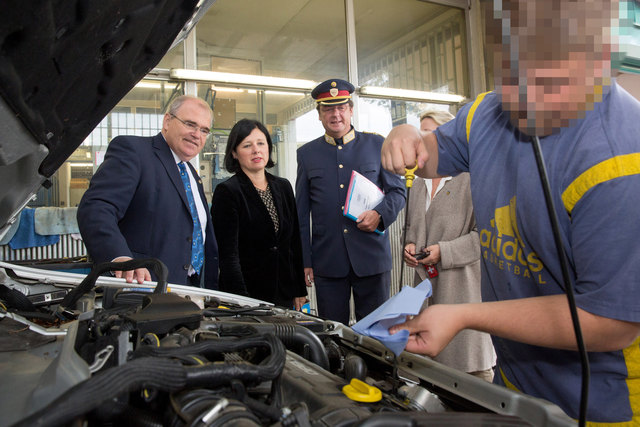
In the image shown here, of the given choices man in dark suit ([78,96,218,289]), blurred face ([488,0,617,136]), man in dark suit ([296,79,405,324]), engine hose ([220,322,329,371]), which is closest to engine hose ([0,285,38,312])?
man in dark suit ([78,96,218,289])

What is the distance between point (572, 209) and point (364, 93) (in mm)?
4488

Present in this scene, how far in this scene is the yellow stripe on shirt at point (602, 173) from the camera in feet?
2.24

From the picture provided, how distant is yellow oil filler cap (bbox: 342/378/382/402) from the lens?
722 millimetres

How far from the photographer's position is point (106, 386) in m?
0.48

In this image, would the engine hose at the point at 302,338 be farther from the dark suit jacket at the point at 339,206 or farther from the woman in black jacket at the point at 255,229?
the dark suit jacket at the point at 339,206

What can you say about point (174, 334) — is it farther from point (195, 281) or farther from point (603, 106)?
point (195, 281)

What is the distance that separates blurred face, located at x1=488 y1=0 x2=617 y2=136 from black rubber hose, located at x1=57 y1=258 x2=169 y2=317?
92 centimetres

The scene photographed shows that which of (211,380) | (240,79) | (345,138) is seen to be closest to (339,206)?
(345,138)

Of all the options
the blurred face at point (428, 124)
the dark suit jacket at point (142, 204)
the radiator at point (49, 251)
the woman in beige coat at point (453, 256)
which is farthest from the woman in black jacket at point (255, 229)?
the radiator at point (49, 251)

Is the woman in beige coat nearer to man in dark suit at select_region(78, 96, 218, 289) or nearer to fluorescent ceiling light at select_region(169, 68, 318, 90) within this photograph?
man in dark suit at select_region(78, 96, 218, 289)

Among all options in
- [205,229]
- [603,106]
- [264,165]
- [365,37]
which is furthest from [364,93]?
[603,106]

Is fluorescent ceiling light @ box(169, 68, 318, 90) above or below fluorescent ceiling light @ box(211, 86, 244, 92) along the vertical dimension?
above

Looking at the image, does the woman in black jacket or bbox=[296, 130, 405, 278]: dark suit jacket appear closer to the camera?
the woman in black jacket

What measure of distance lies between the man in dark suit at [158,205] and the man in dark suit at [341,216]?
756mm
